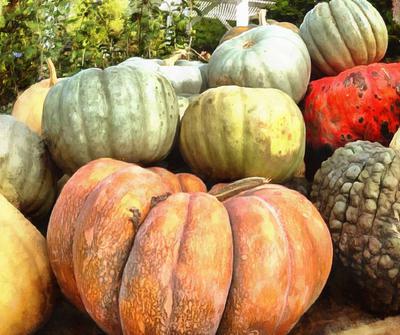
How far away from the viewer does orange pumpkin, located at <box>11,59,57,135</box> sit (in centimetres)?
231

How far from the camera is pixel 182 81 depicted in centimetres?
233

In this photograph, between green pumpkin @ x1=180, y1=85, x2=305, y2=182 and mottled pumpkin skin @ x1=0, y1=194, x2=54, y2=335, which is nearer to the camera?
mottled pumpkin skin @ x1=0, y1=194, x2=54, y2=335

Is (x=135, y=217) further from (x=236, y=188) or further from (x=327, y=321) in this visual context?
(x=327, y=321)

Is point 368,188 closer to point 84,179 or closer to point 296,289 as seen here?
point 296,289

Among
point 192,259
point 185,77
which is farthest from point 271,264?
point 185,77

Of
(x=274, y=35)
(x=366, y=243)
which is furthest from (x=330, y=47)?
(x=366, y=243)

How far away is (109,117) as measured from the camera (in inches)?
64.8

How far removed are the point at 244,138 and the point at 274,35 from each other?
0.68 metres

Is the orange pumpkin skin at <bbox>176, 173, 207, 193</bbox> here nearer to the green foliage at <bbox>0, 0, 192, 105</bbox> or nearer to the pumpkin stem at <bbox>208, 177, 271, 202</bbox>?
the pumpkin stem at <bbox>208, 177, 271, 202</bbox>

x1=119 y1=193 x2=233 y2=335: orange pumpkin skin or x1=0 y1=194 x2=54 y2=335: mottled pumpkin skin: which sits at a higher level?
x1=119 y1=193 x2=233 y2=335: orange pumpkin skin

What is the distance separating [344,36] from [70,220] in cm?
151

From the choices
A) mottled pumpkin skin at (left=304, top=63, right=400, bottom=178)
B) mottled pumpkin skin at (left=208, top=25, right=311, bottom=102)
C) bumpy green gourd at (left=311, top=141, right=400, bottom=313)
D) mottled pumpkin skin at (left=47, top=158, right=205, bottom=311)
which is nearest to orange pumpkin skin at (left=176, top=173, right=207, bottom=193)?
mottled pumpkin skin at (left=47, top=158, right=205, bottom=311)

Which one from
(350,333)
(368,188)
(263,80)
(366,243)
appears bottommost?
(350,333)

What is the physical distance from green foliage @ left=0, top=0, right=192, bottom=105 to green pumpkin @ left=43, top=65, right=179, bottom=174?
173 cm
